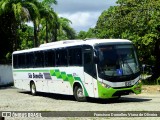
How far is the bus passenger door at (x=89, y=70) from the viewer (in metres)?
18.9

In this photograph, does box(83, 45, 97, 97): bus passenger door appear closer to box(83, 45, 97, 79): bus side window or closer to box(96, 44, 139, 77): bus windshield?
box(83, 45, 97, 79): bus side window

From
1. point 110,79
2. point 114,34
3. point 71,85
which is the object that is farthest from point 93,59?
point 114,34

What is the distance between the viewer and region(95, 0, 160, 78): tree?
31244 mm

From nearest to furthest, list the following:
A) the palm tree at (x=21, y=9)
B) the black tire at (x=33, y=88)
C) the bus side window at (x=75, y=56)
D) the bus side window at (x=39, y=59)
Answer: the bus side window at (x=75, y=56), the bus side window at (x=39, y=59), the black tire at (x=33, y=88), the palm tree at (x=21, y=9)

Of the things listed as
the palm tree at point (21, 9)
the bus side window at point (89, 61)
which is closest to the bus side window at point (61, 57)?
the bus side window at point (89, 61)

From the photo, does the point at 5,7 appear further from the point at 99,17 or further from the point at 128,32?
the point at 128,32

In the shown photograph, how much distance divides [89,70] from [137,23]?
14120 millimetres

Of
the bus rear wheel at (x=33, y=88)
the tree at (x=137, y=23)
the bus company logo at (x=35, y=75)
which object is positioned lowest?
the bus rear wheel at (x=33, y=88)

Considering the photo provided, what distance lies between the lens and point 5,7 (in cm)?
3828

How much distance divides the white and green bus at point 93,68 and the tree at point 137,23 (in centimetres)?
1041

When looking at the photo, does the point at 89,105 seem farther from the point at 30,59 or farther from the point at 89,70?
the point at 30,59

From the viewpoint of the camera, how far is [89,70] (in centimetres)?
1917

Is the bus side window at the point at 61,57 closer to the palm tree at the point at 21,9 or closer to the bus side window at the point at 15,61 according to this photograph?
the bus side window at the point at 15,61

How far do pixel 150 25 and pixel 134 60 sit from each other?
12509mm
